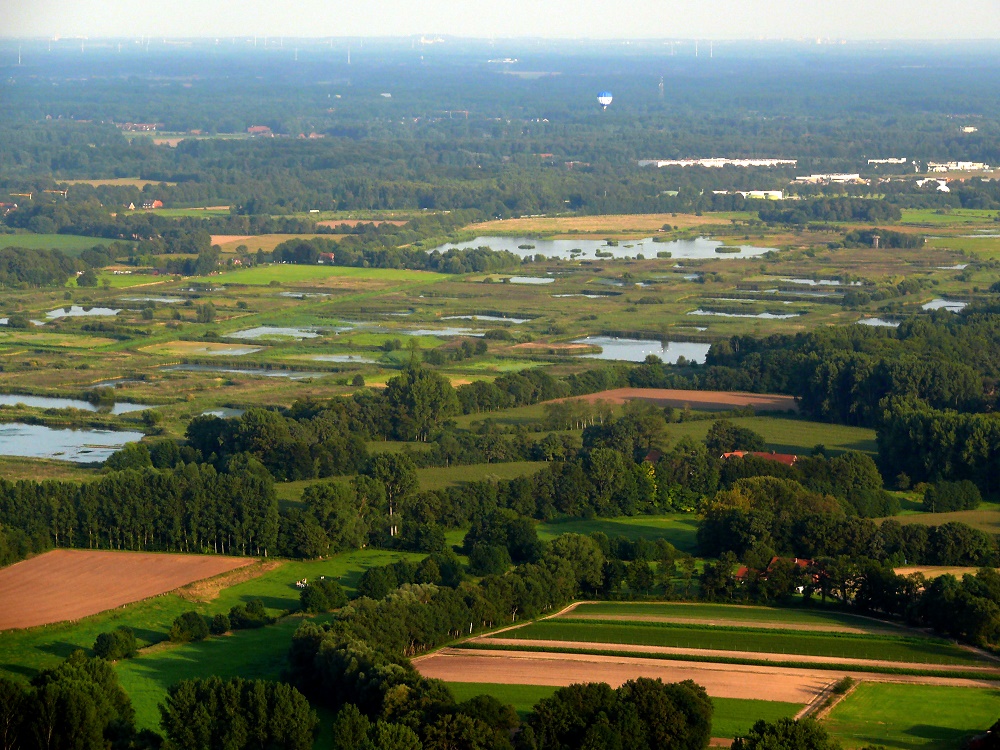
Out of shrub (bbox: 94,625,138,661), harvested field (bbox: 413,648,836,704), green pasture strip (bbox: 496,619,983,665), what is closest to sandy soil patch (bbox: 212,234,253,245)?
shrub (bbox: 94,625,138,661)

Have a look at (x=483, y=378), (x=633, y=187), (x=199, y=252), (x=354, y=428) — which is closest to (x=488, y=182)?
(x=633, y=187)

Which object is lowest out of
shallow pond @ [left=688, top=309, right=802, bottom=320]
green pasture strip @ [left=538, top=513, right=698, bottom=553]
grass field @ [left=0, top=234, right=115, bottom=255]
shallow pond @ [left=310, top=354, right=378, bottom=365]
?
grass field @ [left=0, top=234, right=115, bottom=255]

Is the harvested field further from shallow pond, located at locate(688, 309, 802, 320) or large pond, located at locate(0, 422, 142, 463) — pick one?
shallow pond, located at locate(688, 309, 802, 320)

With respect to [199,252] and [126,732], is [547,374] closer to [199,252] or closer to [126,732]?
[126,732]

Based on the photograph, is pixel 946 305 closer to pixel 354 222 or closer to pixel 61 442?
pixel 61 442

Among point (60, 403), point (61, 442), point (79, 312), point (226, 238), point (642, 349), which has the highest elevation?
point (61, 442)

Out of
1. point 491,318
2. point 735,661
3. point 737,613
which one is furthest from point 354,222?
point 735,661
